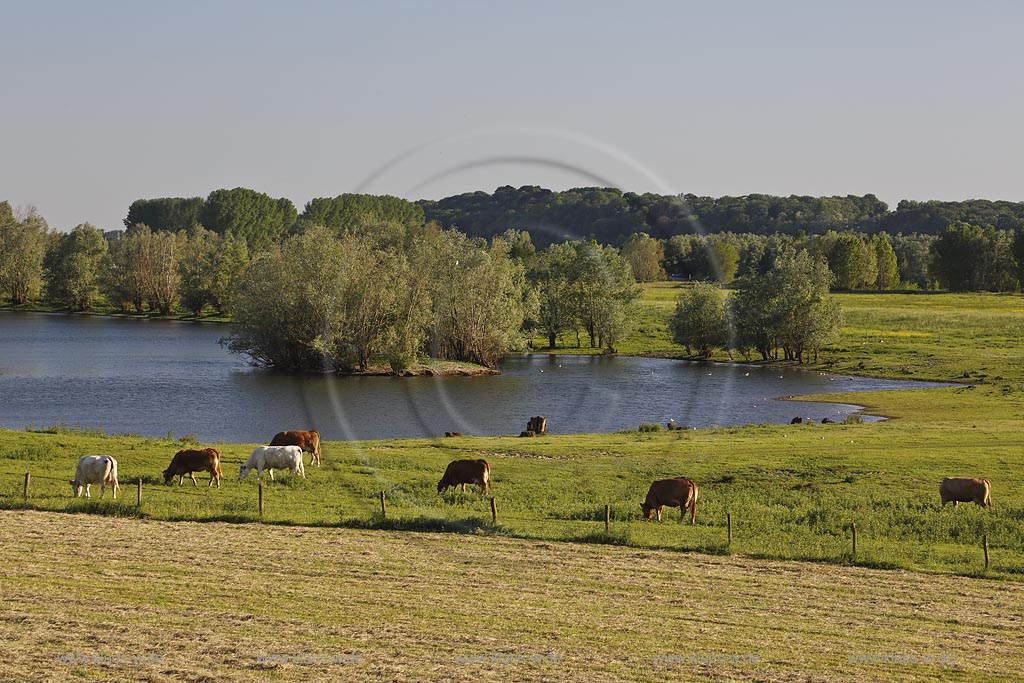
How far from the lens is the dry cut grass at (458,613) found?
641 inches

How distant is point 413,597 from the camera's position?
20.5 m

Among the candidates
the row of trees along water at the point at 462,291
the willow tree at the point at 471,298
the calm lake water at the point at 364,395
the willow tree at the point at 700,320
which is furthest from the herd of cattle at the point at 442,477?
the willow tree at the point at 700,320

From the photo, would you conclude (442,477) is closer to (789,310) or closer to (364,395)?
(364,395)

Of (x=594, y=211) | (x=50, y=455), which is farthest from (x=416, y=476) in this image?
(x=50, y=455)

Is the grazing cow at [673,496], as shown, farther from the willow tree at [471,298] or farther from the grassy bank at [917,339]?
the willow tree at [471,298]

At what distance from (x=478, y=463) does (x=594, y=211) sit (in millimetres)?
8255

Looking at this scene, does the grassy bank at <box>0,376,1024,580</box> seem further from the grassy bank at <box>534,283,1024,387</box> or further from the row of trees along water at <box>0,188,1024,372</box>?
the grassy bank at <box>534,283,1024,387</box>

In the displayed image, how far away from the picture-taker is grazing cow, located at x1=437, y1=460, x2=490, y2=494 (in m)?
33.0

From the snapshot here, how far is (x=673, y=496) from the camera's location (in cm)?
2988

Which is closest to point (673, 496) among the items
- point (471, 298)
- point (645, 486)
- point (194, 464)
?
point (645, 486)

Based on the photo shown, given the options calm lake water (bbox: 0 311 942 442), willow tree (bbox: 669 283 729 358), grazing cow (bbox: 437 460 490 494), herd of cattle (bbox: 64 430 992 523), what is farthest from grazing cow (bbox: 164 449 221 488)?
willow tree (bbox: 669 283 729 358)

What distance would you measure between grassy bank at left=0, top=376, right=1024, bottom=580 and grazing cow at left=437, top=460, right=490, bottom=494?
50cm

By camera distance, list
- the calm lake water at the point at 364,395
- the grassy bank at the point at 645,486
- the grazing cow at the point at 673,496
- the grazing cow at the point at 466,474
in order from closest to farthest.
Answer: the grassy bank at the point at 645,486 → the grazing cow at the point at 673,496 → the grazing cow at the point at 466,474 → the calm lake water at the point at 364,395

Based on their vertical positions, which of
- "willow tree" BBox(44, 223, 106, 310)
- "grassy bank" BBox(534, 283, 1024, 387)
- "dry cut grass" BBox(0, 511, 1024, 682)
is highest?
"willow tree" BBox(44, 223, 106, 310)
